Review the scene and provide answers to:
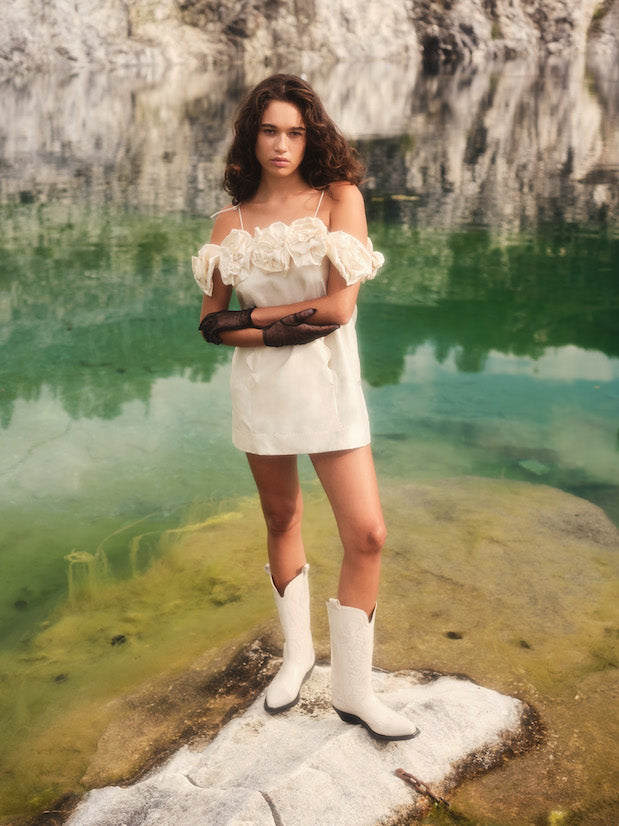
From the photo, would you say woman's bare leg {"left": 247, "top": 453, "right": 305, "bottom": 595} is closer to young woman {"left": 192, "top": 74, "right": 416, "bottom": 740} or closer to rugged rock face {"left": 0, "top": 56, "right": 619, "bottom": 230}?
young woman {"left": 192, "top": 74, "right": 416, "bottom": 740}

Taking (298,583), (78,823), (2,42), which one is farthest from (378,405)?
(2,42)

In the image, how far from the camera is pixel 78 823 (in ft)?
7.58

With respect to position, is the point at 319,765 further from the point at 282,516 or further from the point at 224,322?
the point at 224,322

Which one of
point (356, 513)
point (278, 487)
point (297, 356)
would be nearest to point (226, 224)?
point (297, 356)

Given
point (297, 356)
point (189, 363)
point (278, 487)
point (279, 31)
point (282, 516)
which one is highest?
point (279, 31)

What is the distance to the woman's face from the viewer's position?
2.46 meters

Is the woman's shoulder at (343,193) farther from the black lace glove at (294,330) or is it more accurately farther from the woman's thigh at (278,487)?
the woman's thigh at (278,487)

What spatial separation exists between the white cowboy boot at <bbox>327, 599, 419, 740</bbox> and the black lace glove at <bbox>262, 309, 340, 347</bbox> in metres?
0.78

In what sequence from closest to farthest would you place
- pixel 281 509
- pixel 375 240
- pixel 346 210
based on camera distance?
pixel 346 210
pixel 281 509
pixel 375 240

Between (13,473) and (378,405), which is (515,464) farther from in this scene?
(13,473)

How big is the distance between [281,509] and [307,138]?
3.64ft

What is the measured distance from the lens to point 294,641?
282cm

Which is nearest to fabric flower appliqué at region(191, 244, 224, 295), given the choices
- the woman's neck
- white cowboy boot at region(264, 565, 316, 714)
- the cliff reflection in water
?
the woman's neck

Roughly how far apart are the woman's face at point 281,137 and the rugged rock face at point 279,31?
148 ft
